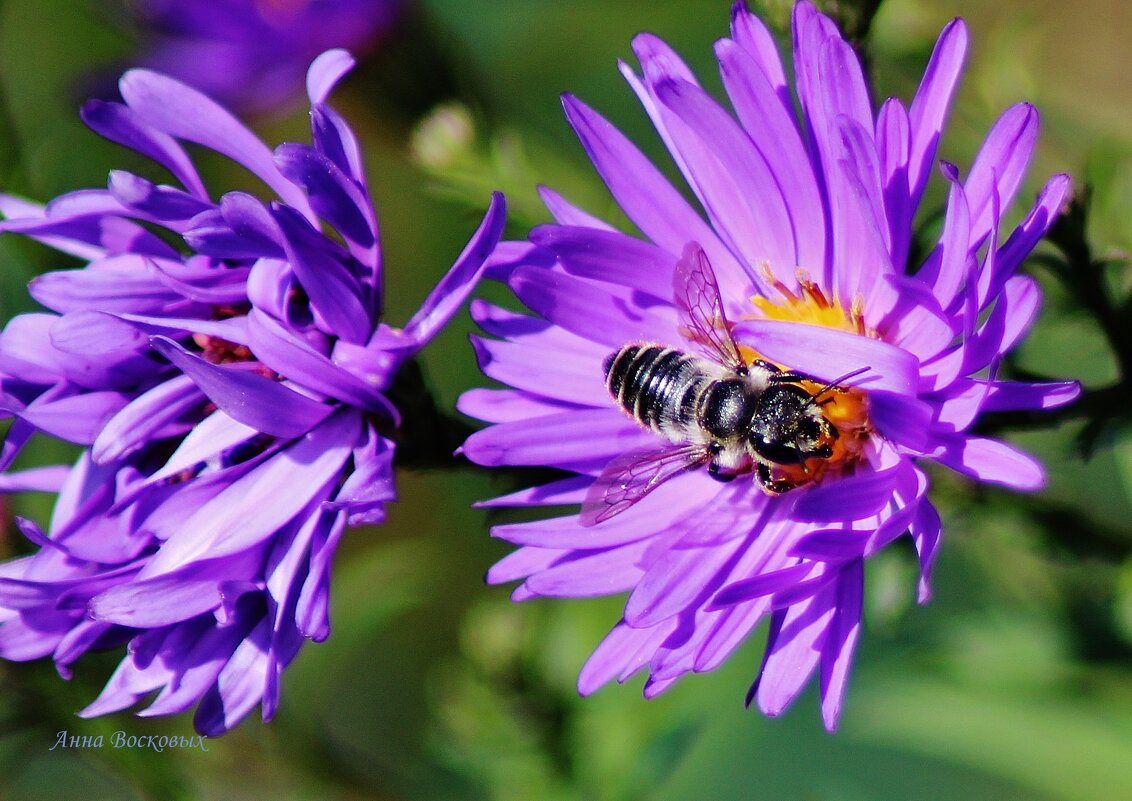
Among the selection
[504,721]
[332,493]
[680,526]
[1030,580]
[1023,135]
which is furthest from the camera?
[1030,580]

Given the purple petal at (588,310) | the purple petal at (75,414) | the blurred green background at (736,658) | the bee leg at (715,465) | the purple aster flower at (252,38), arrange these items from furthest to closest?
1. the purple aster flower at (252,38)
2. the blurred green background at (736,658)
3. the bee leg at (715,465)
4. the purple petal at (588,310)
5. the purple petal at (75,414)

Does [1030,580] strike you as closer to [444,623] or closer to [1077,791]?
[1077,791]

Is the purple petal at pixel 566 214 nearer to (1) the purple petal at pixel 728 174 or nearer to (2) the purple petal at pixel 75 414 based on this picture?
(1) the purple petal at pixel 728 174

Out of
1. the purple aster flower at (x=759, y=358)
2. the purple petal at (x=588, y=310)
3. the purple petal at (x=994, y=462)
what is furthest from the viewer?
the purple petal at (x=588, y=310)

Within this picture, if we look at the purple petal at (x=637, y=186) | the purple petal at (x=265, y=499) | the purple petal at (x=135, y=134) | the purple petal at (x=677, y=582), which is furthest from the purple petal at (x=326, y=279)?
the purple petal at (x=677, y=582)

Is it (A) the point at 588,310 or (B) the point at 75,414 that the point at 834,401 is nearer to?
(A) the point at 588,310

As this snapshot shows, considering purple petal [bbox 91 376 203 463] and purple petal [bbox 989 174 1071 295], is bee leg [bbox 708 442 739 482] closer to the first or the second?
purple petal [bbox 989 174 1071 295]

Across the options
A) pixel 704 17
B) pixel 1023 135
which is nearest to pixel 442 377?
pixel 704 17
